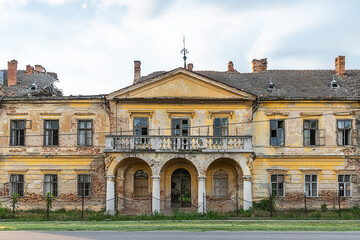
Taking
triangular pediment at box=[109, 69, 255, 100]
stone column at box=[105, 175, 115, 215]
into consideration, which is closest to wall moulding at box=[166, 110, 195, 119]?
triangular pediment at box=[109, 69, 255, 100]

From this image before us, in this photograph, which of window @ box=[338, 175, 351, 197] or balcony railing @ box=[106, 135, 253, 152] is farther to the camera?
window @ box=[338, 175, 351, 197]

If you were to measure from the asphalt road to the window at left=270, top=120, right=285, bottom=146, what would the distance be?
10.6 meters

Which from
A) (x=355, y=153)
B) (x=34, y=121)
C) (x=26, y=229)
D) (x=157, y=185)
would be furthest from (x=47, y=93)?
(x=355, y=153)

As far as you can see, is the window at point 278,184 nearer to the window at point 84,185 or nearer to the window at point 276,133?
the window at point 276,133

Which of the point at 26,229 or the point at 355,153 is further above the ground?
the point at 355,153

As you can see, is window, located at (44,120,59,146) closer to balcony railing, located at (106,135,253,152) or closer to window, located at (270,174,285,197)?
balcony railing, located at (106,135,253,152)

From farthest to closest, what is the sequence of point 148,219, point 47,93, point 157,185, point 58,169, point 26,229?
point 47,93 < point 58,169 < point 157,185 < point 148,219 < point 26,229

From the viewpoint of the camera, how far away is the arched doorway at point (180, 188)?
962 inches

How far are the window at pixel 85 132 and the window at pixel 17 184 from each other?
4.29 metres

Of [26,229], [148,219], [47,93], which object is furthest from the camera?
[47,93]

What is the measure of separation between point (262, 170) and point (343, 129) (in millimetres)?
5825

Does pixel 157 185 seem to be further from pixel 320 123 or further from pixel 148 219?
pixel 320 123

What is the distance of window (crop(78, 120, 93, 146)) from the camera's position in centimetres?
2545

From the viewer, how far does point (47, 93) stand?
28844 mm
